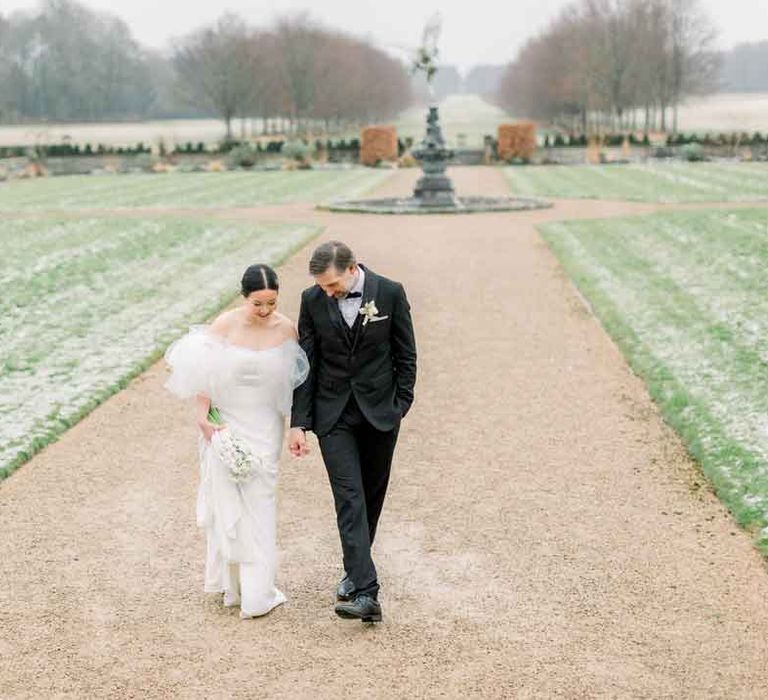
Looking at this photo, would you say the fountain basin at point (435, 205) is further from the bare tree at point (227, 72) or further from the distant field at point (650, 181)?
the bare tree at point (227, 72)

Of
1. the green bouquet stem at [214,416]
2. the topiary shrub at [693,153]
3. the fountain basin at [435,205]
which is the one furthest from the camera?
the topiary shrub at [693,153]

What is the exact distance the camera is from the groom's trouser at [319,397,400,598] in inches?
220

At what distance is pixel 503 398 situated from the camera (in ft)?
33.7

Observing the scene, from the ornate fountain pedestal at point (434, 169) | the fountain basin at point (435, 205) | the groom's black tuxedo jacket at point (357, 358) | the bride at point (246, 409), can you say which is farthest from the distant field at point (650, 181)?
the bride at point (246, 409)

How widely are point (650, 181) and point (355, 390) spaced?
34281 millimetres

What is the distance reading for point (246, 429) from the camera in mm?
5715

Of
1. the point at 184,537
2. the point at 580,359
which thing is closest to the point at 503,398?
the point at 580,359

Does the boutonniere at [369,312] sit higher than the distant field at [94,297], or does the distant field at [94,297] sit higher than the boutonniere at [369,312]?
the boutonniere at [369,312]

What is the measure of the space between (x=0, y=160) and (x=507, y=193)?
33816 mm

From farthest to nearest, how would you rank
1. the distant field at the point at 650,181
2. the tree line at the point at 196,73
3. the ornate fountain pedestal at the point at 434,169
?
1. the tree line at the point at 196,73
2. the distant field at the point at 650,181
3. the ornate fountain pedestal at the point at 434,169

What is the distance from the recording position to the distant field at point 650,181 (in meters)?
31.5

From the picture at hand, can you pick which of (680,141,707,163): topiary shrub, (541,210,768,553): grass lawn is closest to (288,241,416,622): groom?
(541,210,768,553): grass lawn

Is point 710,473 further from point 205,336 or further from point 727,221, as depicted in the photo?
point 727,221

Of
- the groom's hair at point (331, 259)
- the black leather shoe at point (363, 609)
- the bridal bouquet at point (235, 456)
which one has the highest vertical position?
the groom's hair at point (331, 259)
